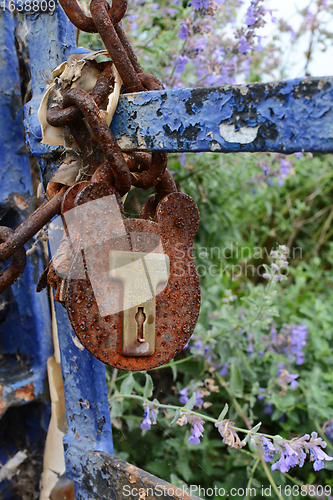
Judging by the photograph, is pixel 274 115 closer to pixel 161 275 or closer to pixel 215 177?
pixel 161 275

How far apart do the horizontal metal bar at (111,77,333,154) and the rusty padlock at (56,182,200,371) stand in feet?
0.31

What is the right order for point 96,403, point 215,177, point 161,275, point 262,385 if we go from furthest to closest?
point 215,177
point 262,385
point 96,403
point 161,275

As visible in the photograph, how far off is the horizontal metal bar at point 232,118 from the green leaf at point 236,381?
2.90 ft

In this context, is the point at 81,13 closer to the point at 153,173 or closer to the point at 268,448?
the point at 153,173

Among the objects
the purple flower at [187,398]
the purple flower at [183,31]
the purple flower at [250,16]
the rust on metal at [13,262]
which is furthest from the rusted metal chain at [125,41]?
the purple flower at [187,398]

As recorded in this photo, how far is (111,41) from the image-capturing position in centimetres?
46

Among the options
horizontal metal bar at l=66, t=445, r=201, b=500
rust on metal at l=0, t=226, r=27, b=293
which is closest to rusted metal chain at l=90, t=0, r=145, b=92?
rust on metal at l=0, t=226, r=27, b=293

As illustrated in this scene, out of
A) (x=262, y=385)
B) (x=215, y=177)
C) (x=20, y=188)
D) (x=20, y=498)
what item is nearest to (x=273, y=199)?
(x=215, y=177)

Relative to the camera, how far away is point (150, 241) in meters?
0.50

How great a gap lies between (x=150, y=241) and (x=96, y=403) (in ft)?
1.20

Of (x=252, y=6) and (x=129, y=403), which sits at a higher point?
(x=252, y=6)

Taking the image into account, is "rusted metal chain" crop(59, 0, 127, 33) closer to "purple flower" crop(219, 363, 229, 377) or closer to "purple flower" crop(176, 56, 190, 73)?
"purple flower" crop(176, 56, 190, 73)

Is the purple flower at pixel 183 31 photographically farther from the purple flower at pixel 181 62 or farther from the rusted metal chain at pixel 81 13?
the rusted metal chain at pixel 81 13

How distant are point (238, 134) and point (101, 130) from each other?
172mm
